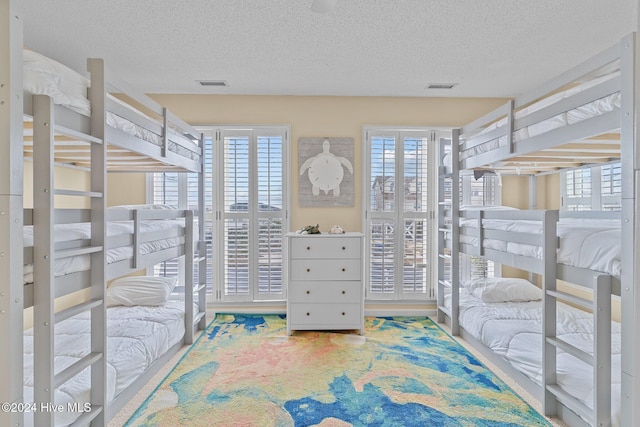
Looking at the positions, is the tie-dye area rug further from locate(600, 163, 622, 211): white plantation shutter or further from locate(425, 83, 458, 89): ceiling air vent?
locate(425, 83, 458, 89): ceiling air vent

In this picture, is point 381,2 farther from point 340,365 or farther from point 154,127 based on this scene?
point 340,365

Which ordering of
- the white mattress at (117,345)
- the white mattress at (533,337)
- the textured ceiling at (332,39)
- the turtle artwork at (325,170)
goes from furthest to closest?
the turtle artwork at (325,170) → the textured ceiling at (332,39) → the white mattress at (533,337) → the white mattress at (117,345)

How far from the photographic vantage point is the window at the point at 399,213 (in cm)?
399

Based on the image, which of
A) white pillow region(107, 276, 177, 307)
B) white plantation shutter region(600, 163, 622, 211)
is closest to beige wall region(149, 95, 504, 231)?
white plantation shutter region(600, 163, 622, 211)

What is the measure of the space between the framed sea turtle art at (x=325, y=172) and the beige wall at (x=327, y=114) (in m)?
0.07

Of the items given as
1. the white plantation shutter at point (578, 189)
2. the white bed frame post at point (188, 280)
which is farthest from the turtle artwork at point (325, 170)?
the white plantation shutter at point (578, 189)

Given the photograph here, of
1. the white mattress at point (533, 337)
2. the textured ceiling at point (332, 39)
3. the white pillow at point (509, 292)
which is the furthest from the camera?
the white pillow at point (509, 292)

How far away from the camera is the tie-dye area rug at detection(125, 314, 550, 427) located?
6.62 feet

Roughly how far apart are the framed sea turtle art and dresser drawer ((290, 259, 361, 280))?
0.79m

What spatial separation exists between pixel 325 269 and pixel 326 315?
0.45 m

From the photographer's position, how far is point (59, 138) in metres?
1.96

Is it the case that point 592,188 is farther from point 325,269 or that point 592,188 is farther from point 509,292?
point 325,269

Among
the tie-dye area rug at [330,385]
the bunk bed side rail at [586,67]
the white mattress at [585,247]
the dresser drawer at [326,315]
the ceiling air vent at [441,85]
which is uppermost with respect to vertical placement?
the ceiling air vent at [441,85]

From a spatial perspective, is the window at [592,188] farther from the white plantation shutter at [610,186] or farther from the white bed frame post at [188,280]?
the white bed frame post at [188,280]
